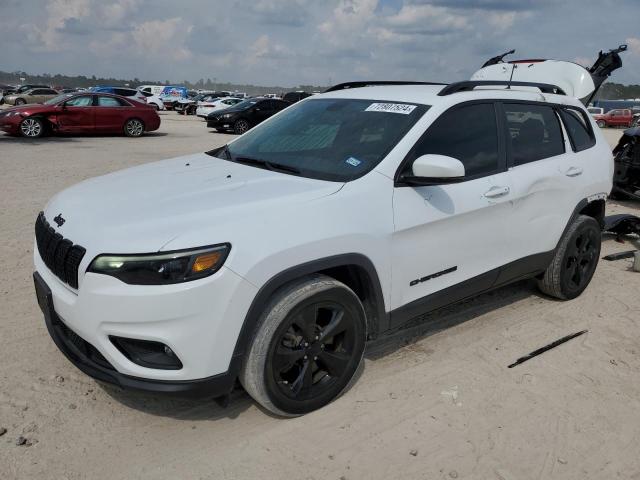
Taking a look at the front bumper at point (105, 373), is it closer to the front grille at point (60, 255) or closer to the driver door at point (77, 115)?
the front grille at point (60, 255)

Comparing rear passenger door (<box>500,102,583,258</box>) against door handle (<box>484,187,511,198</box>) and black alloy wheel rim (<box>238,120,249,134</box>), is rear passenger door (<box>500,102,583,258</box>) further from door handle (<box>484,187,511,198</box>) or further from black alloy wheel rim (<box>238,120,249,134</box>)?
black alloy wheel rim (<box>238,120,249,134</box>)

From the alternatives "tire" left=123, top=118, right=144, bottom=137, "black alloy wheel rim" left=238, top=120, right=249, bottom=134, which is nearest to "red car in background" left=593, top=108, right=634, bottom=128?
"black alloy wheel rim" left=238, top=120, right=249, bottom=134

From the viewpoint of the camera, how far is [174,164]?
154 inches

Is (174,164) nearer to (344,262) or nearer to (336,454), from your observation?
(344,262)

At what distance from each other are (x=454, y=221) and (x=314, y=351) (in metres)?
1.25

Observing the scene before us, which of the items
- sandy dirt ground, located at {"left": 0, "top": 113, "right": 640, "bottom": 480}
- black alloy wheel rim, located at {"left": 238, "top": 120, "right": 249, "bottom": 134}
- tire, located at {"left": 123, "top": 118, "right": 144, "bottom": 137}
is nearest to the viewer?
sandy dirt ground, located at {"left": 0, "top": 113, "right": 640, "bottom": 480}

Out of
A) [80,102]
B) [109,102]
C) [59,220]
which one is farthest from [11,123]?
[59,220]

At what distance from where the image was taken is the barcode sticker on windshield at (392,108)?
11.7 feet

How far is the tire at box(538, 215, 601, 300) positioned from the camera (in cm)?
464

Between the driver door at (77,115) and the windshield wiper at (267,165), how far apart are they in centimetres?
1469

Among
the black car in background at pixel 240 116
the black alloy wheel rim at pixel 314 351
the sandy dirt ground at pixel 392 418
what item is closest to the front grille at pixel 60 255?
the sandy dirt ground at pixel 392 418

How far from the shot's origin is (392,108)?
11.9ft

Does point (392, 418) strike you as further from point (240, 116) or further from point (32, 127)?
point (240, 116)

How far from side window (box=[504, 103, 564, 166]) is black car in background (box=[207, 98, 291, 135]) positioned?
16.5 metres
